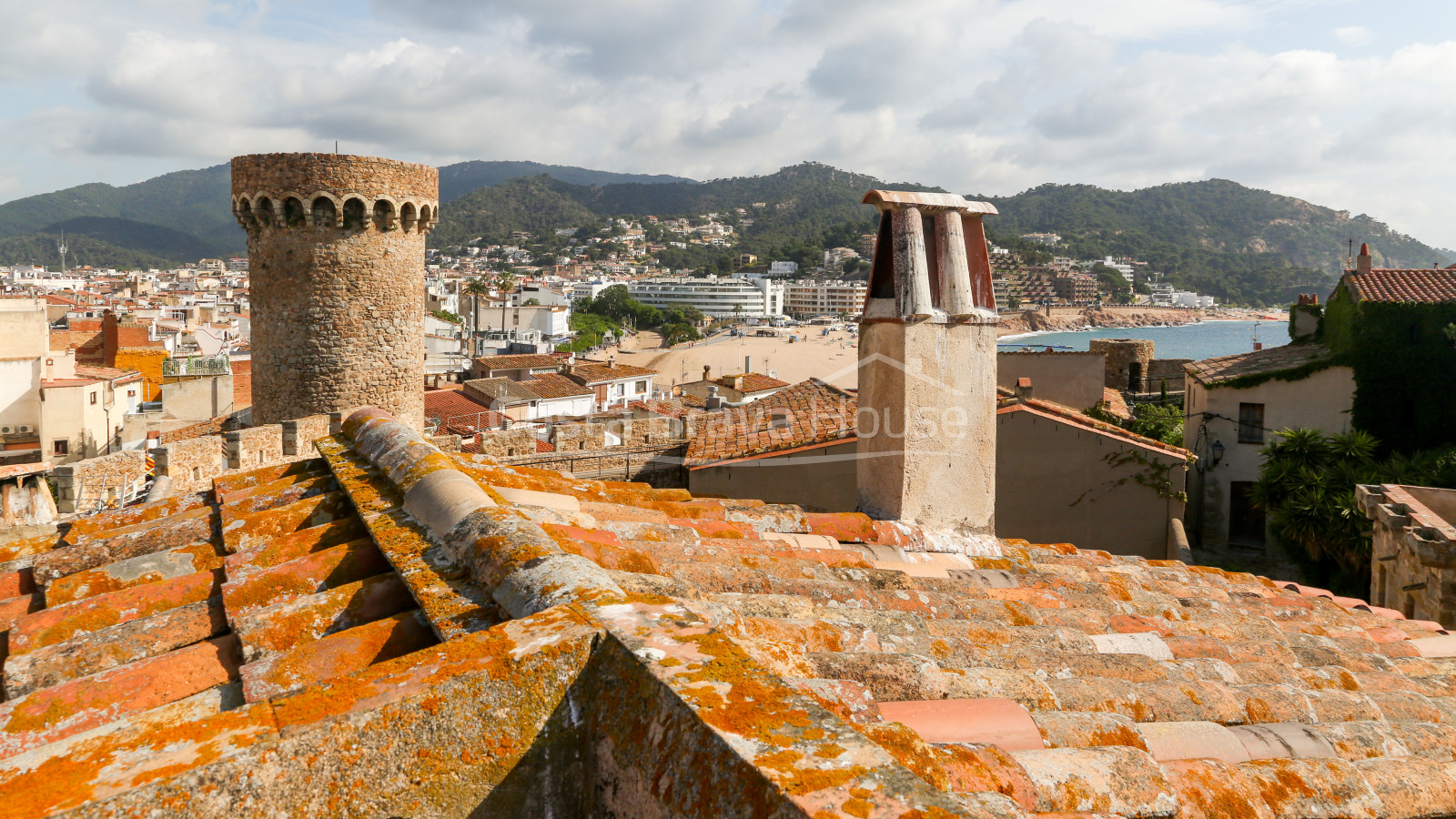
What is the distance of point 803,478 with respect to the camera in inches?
432

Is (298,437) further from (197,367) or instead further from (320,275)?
(197,367)

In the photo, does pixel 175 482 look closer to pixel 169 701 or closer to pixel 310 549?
pixel 310 549

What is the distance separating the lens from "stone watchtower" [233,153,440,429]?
532 inches

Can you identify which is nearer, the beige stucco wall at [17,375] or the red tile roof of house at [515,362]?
the beige stucco wall at [17,375]

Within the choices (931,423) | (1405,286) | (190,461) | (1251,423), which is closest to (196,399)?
(190,461)

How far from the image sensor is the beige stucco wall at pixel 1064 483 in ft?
41.0

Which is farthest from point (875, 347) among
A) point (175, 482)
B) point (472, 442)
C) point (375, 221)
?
point (472, 442)

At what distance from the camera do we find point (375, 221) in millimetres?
13914

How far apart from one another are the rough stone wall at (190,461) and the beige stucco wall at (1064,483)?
10.4 metres

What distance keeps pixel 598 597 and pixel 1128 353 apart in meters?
34.2

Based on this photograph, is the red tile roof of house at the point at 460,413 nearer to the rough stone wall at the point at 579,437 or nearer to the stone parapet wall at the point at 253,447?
the rough stone wall at the point at 579,437

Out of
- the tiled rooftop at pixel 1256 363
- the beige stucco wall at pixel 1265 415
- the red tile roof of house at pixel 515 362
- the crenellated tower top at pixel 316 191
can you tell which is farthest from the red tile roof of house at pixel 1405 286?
the red tile roof of house at pixel 515 362

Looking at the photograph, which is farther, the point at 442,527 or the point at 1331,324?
the point at 1331,324

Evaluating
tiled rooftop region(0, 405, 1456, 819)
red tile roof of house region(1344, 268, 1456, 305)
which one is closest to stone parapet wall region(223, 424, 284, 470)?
tiled rooftop region(0, 405, 1456, 819)
